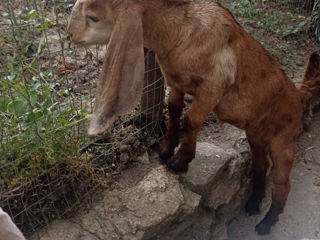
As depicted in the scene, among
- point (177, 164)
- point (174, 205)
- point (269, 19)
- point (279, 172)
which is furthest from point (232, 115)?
point (269, 19)

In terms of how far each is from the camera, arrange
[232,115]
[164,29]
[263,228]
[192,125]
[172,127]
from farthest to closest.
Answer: [263,228] < [172,127] < [232,115] < [192,125] < [164,29]

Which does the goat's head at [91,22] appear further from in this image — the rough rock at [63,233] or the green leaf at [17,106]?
the rough rock at [63,233]

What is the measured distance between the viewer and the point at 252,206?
334 cm

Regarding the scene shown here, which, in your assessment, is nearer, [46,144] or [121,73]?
[121,73]

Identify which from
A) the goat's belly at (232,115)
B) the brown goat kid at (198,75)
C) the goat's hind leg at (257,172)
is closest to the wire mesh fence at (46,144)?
the brown goat kid at (198,75)

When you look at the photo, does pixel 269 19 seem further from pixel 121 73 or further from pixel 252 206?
pixel 121 73

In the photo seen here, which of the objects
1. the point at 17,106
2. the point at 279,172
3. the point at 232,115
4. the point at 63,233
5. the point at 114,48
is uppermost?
the point at 114,48

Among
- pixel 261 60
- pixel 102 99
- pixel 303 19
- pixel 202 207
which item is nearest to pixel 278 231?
pixel 202 207

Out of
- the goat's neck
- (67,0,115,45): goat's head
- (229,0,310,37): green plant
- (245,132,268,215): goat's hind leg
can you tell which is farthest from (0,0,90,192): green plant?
(229,0,310,37): green plant

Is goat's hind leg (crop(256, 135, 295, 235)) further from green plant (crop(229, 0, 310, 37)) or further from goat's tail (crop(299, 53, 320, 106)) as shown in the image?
green plant (crop(229, 0, 310, 37))

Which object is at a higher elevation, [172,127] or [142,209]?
Answer: [172,127]

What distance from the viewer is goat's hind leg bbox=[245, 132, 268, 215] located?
3061 mm

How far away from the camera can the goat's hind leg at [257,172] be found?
10.0ft

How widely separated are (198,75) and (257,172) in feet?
4.10
